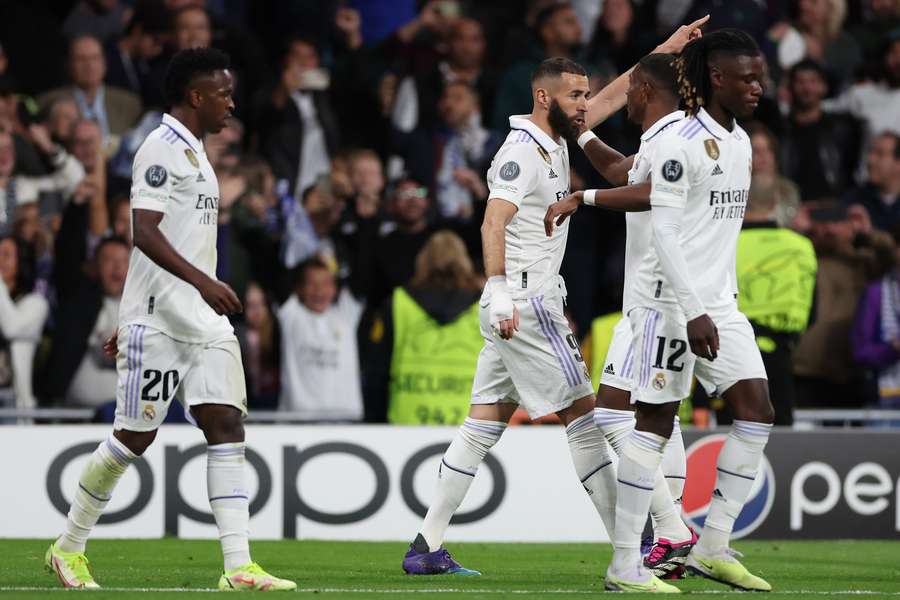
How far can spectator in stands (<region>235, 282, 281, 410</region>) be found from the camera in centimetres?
1329

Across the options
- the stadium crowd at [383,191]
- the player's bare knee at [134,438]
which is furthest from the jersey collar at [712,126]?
the stadium crowd at [383,191]

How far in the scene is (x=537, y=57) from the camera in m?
14.4

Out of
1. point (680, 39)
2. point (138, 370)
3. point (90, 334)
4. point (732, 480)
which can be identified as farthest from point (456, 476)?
point (90, 334)

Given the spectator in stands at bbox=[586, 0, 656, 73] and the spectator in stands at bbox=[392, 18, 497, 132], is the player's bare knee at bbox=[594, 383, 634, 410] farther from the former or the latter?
the spectator in stands at bbox=[586, 0, 656, 73]

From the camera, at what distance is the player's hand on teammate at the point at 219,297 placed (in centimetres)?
698

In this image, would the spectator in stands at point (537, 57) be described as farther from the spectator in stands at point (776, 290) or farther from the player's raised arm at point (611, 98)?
the player's raised arm at point (611, 98)

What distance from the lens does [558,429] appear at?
37.7ft

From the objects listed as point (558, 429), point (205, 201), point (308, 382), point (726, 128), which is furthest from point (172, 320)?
point (308, 382)

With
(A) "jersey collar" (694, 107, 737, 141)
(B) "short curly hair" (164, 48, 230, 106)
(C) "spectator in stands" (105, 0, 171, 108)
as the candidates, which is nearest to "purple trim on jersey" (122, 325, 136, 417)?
(B) "short curly hair" (164, 48, 230, 106)

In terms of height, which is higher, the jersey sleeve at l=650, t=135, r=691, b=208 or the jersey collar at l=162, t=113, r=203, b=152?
the jersey collar at l=162, t=113, r=203, b=152

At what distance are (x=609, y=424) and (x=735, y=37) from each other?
1.92m

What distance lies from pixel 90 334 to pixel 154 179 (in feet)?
18.2

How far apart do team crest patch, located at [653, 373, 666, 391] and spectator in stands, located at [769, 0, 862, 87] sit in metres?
8.88

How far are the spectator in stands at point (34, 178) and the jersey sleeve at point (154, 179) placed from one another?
5894 mm
